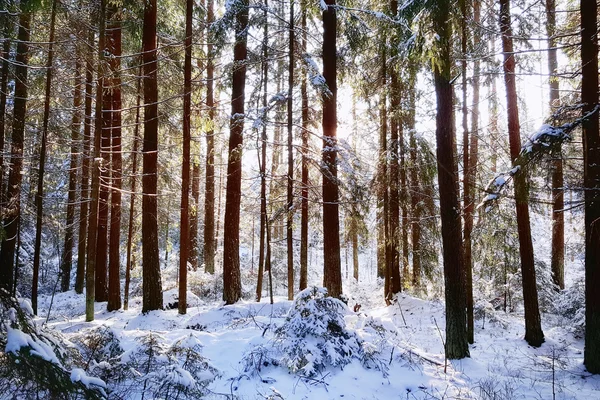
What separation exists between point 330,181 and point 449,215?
337cm

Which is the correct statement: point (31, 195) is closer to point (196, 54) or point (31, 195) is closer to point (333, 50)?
point (196, 54)

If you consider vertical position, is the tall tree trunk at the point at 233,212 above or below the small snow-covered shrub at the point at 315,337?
above

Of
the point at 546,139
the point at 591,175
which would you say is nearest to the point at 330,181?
the point at 546,139

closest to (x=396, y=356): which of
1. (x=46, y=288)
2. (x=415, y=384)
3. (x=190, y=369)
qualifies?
(x=415, y=384)

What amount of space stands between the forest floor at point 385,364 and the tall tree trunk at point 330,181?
1.75 m

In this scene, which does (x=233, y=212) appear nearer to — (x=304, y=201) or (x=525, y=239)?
(x=304, y=201)

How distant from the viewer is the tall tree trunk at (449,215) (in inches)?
267

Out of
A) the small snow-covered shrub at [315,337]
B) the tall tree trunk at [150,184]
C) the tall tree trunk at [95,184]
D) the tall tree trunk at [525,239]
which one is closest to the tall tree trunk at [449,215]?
the small snow-covered shrub at [315,337]

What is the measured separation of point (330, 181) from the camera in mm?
9281

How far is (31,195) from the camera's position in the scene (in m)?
10.6

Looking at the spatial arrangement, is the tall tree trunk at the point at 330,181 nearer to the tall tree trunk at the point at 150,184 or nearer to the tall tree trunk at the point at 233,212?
the tall tree trunk at the point at 233,212

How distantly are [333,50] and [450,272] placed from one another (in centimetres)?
654

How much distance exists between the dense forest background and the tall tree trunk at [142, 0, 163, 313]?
2.2 inches

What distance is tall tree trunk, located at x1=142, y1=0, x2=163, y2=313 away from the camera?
33.7 ft
